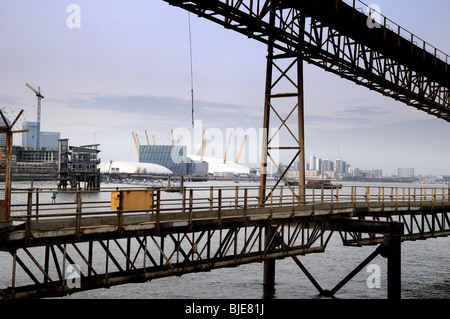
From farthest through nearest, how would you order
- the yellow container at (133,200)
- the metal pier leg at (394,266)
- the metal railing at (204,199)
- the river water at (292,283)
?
the river water at (292,283)
the metal pier leg at (394,266)
the yellow container at (133,200)
the metal railing at (204,199)

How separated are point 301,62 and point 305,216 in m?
9.49

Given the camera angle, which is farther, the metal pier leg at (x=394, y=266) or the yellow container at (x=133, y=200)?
the metal pier leg at (x=394, y=266)

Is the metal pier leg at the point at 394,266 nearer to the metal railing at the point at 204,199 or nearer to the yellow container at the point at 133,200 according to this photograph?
the metal railing at the point at 204,199

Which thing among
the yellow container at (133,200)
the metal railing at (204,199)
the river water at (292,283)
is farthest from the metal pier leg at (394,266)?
the yellow container at (133,200)

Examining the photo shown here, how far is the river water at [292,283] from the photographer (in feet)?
91.5

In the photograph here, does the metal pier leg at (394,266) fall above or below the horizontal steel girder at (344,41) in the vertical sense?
below

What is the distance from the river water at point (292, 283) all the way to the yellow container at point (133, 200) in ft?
41.3

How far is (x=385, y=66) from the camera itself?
→ 35.5 meters

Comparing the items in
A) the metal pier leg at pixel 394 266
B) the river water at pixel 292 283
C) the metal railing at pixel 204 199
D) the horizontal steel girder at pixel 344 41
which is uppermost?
the horizontal steel girder at pixel 344 41
